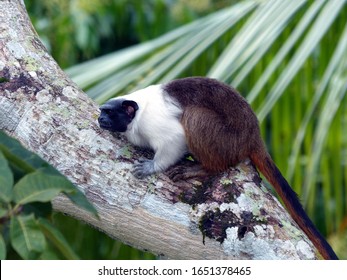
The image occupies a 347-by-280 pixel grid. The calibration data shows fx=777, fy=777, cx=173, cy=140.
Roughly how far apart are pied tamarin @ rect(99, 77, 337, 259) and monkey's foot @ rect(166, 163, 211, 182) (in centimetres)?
2

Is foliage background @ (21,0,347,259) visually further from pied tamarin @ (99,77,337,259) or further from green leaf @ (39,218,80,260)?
green leaf @ (39,218,80,260)

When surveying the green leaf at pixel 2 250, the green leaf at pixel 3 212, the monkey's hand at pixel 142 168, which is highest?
the green leaf at pixel 3 212

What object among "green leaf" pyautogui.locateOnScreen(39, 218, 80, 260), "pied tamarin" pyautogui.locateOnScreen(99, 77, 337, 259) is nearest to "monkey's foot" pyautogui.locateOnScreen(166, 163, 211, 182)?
"pied tamarin" pyautogui.locateOnScreen(99, 77, 337, 259)

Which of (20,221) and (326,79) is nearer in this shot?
(20,221)

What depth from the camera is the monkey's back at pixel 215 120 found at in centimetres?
256

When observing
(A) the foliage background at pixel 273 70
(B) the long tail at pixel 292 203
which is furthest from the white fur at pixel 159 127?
(A) the foliage background at pixel 273 70

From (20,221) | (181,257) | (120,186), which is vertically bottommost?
(181,257)

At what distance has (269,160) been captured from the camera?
101 inches

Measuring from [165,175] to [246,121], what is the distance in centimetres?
44

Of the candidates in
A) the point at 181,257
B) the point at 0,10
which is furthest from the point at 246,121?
the point at 0,10

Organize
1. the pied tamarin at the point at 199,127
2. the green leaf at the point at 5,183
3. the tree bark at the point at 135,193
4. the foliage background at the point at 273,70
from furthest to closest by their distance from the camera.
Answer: the foliage background at the point at 273,70, the pied tamarin at the point at 199,127, the tree bark at the point at 135,193, the green leaf at the point at 5,183

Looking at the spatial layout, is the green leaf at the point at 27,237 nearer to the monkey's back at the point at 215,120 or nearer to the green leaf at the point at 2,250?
the green leaf at the point at 2,250

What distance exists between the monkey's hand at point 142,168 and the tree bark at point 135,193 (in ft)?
0.06
